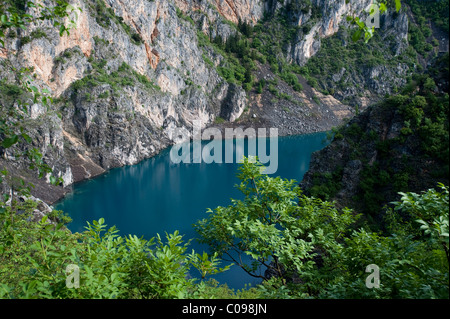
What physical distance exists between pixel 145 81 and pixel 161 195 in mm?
23865

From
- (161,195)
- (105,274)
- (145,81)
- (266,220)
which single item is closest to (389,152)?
(266,220)

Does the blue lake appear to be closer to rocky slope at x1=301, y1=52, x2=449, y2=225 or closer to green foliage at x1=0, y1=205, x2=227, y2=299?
rocky slope at x1=301, y1=52, x2=449, y2=225

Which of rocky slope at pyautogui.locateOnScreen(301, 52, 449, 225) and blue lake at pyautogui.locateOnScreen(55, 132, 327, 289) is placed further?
blue lake at pyautogui.locateOnScreen(55, 132, 327, 289)

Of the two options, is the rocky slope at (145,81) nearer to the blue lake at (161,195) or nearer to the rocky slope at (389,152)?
the blue lake at (161,195)

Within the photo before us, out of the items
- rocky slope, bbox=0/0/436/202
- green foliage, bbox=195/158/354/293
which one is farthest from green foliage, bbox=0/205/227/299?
rocky slope, bbox=0/0/436/202

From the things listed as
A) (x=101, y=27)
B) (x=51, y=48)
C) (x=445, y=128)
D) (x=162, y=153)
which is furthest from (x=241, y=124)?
(x=445, y=128)

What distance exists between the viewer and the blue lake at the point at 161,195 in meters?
21.8

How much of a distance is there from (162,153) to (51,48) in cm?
1907

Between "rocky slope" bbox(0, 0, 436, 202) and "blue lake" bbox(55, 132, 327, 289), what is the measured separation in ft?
7.64

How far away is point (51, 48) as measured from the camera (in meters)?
33.6

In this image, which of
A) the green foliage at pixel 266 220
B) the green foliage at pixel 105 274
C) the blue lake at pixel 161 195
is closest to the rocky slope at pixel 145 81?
the blue lake at pixel 161 195

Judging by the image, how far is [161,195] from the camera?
30047mm

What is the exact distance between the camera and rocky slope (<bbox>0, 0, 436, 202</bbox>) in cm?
3134

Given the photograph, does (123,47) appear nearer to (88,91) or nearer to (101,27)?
(101,27)
